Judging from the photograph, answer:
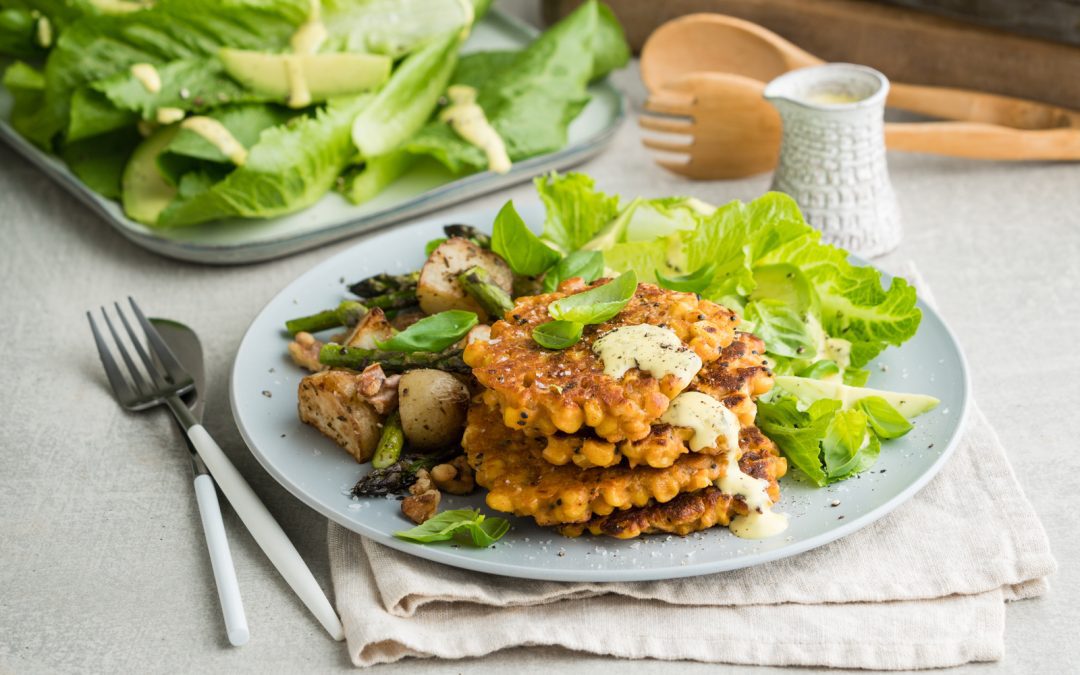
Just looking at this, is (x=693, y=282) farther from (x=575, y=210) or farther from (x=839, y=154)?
(x=839, y=154)

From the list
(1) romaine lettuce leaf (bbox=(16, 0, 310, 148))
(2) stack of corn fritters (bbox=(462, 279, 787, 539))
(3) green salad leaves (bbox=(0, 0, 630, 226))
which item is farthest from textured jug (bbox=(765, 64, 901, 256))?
(1) romaine lettuce leaf (bbox=(16, 0, 310, 148))

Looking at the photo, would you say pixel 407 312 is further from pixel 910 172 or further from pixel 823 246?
pixel 910 172

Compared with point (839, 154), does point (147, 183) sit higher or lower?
lower

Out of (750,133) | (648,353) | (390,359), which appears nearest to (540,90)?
(750,133)

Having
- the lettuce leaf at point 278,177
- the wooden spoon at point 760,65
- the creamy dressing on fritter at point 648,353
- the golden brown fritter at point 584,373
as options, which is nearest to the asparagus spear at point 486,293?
the golden brown fritter at point 584,373

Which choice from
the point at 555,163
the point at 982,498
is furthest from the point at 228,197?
the point at 982,498

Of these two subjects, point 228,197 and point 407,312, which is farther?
point 228,197
